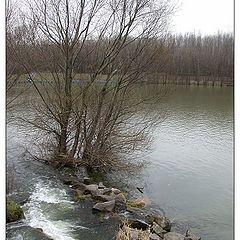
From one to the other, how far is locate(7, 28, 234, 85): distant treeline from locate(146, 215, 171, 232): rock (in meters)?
1.38

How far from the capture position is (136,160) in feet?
16.0

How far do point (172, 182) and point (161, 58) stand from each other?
157 centimetres

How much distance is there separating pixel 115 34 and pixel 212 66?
60.0 inches

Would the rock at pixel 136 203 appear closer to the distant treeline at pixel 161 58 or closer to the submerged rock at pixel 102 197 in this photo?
the submerged rock at pixel 102 197

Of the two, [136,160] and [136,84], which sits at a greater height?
[136,84]

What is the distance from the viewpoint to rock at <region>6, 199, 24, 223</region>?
298 centimetres

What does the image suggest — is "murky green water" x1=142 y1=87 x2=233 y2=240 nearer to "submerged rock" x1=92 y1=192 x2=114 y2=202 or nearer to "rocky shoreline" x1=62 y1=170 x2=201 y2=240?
"rocky shoreline" x1=62 y1=170 x2=201 y2=240

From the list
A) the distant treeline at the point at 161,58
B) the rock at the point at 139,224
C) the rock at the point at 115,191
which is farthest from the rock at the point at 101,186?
the distant treeline at the point at 161,58

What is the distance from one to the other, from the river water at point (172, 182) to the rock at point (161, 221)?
0.60 ft

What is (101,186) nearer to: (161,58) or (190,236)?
(190,236)

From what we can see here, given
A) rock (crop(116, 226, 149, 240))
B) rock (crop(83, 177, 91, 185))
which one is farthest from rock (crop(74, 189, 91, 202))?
rock (crop(116, 226, 149, 240))

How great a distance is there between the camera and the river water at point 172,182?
3.14 meters

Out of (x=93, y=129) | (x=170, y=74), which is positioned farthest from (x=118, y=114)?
(x=170, y=74)
